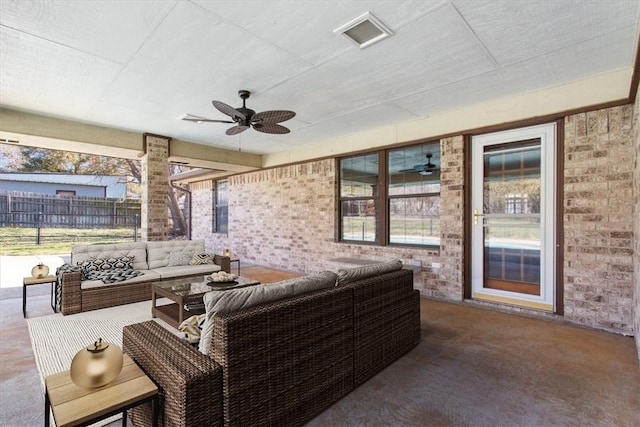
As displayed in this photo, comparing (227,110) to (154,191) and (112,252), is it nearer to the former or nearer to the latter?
(112,252)

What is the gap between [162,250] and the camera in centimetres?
542

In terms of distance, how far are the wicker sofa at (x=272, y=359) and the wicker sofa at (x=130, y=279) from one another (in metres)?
2.75

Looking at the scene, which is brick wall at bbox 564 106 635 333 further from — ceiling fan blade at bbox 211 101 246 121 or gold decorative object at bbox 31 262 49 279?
gold decorative object at bbox 31 262 49 279

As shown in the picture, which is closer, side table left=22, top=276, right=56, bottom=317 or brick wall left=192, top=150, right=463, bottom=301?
side table left=22, top=276, right=56, bottom=317

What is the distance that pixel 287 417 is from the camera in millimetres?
1856

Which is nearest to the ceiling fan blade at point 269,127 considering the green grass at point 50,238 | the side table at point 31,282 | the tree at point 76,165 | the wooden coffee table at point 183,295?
the wooden coffee table at point 183,295

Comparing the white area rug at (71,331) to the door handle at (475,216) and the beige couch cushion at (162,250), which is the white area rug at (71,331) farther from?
the door handle at (475,216)

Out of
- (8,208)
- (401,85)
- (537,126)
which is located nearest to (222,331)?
(401,85)

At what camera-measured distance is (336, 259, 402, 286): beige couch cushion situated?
2.46 metres

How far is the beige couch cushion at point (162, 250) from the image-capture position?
5281 mm

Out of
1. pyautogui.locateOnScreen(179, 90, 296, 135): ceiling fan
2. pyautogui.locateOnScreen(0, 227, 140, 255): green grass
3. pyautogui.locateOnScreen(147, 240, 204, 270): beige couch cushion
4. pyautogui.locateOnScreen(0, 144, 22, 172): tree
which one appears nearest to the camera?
pyautogui.locateOnScreen(179, 90, 296, 135): ceiling fan

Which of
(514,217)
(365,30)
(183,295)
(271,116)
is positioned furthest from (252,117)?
(514,217)

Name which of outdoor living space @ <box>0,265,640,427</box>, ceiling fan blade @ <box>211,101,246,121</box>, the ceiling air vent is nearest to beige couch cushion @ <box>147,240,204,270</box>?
outdoor living space @ <box>0,265,640,427</box>

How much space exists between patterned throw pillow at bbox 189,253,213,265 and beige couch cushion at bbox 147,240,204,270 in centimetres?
15
